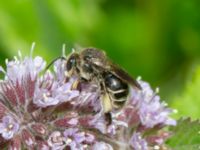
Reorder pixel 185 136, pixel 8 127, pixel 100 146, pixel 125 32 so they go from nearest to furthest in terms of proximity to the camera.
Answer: pixel 8 127, pixel 100 146, pixel 185 136, pixel 125 32

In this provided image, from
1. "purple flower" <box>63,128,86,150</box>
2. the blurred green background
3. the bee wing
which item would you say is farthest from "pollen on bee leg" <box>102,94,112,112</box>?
the blurred green background

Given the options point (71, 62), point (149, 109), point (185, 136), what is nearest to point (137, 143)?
point (149, 109)

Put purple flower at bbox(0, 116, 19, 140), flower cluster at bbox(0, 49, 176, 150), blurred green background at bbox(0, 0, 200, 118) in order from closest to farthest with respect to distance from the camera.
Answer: purple flower at bbox(0, 116, 19, 140) < flower cluster at bbox(0, 49, 176, 150) < blurred green background at bbox(0, 0, 200, 118)

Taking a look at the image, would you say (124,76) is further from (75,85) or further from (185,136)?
(185,136)

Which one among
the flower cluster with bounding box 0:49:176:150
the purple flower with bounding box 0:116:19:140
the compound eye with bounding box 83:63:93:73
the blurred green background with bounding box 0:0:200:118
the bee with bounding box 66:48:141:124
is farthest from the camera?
the blurred green background with bounding box 0:0:200:118

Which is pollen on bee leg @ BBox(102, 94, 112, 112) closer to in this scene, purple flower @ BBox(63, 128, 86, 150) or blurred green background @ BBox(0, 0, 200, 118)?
purple flower @ BBox(63, 128, 86, 150)

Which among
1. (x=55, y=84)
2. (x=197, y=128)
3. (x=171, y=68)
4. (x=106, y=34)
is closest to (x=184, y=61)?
(x=171, y=68)

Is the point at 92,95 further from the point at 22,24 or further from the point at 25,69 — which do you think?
the point at 22,24
